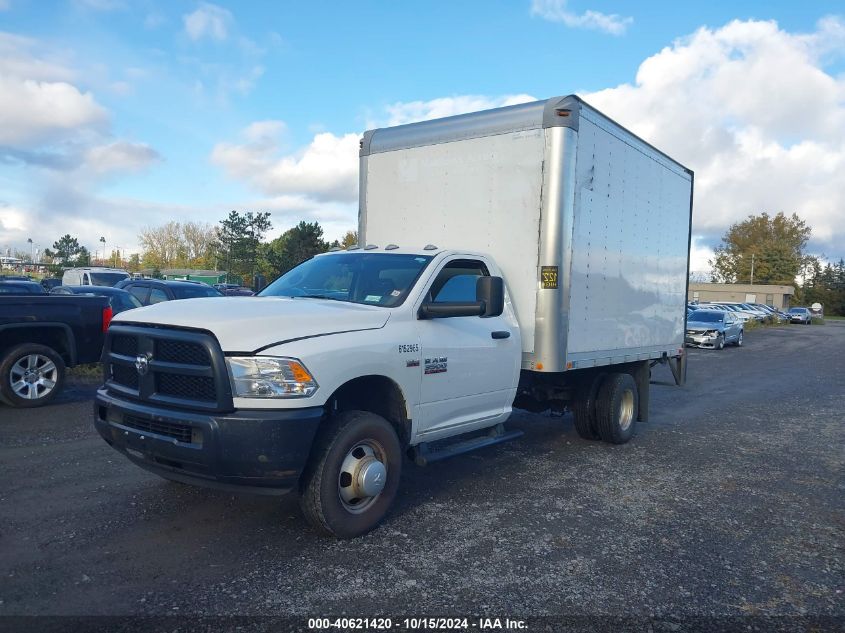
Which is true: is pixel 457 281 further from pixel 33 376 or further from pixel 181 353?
pixel 33 376

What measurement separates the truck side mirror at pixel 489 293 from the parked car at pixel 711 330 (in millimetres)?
20496

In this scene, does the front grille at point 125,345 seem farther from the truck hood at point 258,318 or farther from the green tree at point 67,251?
the green tree at point 67,251

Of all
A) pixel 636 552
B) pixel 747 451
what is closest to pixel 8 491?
pixel 636 552

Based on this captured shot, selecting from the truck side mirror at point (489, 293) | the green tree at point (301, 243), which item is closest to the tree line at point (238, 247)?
the green tree at point (301, 243)

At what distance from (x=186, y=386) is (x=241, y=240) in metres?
72.0

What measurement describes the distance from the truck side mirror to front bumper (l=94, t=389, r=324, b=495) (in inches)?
61.4

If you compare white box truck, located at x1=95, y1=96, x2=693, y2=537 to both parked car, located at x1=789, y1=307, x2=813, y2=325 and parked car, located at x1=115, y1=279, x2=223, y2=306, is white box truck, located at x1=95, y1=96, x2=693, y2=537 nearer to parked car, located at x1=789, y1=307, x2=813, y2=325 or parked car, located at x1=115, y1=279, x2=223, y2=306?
parked car, located at x1=115, y1=279, x2=223, y2=306

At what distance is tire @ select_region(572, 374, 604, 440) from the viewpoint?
745 centimetres

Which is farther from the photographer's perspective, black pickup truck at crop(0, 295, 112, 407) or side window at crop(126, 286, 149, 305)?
side window at crop(126, 286, 149, 305)

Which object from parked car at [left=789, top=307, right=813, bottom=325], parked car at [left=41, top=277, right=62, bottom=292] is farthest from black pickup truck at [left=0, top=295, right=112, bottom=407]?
parked car at [left=789, top=307, right=813, bottom=325]

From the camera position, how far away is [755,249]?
3802 inches

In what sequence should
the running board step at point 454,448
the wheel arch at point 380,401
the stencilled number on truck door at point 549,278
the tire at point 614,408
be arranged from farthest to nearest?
the tire at point 614,408, the stencilled number on truck door at point 549,278, the running board step at point 454,448, the wheel arch at point 380,401

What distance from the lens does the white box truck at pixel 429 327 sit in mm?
3889

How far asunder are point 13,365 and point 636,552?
7408mm
